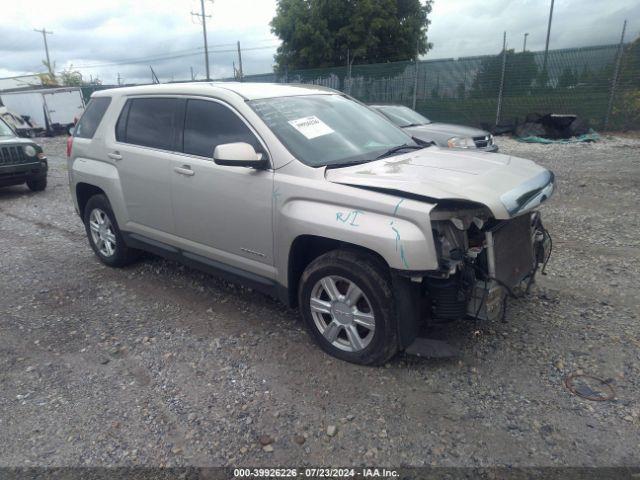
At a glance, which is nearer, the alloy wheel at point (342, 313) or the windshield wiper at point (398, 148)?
the alloy wheel at point (342, 313)

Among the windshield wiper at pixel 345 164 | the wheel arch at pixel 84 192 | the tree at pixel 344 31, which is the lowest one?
the wheel arch at pixel 84 192

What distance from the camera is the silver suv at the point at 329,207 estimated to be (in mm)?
2895

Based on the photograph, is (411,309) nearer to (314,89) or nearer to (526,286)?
(526,286)

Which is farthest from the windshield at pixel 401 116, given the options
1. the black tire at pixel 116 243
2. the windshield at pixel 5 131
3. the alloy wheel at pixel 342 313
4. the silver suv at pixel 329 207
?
the windshield at pixel 5 131

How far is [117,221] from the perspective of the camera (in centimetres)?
489

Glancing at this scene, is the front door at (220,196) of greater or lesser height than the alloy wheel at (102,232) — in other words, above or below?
above

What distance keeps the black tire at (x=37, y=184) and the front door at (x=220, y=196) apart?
713 cm

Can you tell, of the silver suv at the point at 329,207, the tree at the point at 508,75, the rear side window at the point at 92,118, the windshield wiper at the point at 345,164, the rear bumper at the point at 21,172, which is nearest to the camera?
the silver suv at the point at 329,207

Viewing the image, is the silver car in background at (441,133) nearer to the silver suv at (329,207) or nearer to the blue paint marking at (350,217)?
the silver suv at (329,207)

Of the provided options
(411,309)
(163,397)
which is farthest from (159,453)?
(411,309)

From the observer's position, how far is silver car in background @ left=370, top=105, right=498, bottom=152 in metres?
8.44

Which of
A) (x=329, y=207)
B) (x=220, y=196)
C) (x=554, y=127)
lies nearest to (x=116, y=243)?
(x=220, y=196)

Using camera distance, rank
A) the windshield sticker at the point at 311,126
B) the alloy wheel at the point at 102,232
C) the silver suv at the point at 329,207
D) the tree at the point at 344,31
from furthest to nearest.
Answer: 1. the tree at the point at 344,31
2. the alloy wheel at the point at 102,232
3. the windshield sticker at the point at 311,126
4. the silver suv at the point at 329,207

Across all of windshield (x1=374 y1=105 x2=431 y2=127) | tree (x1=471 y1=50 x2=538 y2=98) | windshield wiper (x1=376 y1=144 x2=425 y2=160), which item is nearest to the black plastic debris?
tree (x1=471 y1=50 x2=538 y2=98)
